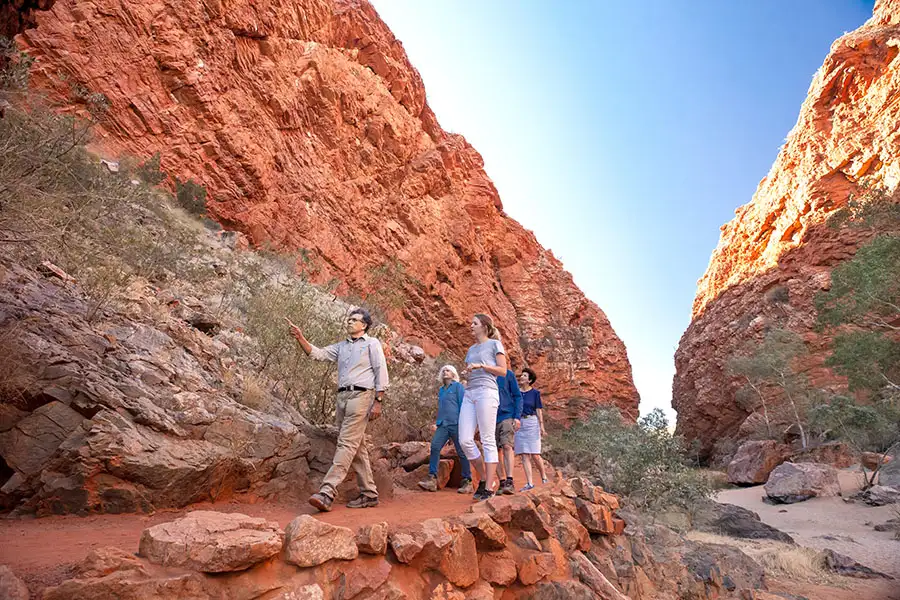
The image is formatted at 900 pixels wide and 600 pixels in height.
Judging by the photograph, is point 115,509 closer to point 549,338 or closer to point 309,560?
point 309,560

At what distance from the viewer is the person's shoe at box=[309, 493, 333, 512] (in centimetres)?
389

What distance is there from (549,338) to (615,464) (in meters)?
16.7

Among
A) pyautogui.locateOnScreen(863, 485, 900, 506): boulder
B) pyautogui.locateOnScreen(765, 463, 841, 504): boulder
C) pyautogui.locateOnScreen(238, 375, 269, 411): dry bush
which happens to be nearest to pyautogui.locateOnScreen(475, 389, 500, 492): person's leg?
pyautogui.locateOnScreen(238, 375, 269, 411): dry bush

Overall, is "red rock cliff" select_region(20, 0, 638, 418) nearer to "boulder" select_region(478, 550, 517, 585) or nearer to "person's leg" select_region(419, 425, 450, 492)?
"person's leg" select_region(419, 425, 450, 492)

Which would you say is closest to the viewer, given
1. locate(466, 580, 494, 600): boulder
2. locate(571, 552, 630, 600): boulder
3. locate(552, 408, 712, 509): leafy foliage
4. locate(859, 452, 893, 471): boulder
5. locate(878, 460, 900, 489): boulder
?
locate(466, 580, 494, 600): boulder

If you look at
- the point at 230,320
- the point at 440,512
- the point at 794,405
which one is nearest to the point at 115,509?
the point at 440,512

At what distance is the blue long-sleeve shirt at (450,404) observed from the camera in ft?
19.7

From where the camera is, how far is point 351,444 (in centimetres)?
420

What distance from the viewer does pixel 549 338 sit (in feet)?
88.9

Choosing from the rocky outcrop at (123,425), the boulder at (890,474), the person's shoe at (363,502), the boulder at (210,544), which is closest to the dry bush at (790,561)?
the person's shoe at (363,502)

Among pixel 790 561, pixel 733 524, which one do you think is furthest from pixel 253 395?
pixel 733 524

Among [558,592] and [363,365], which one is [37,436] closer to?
[363,365]

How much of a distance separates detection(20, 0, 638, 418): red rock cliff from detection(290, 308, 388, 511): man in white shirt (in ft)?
43.1

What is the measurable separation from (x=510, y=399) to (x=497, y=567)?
2222 mm
